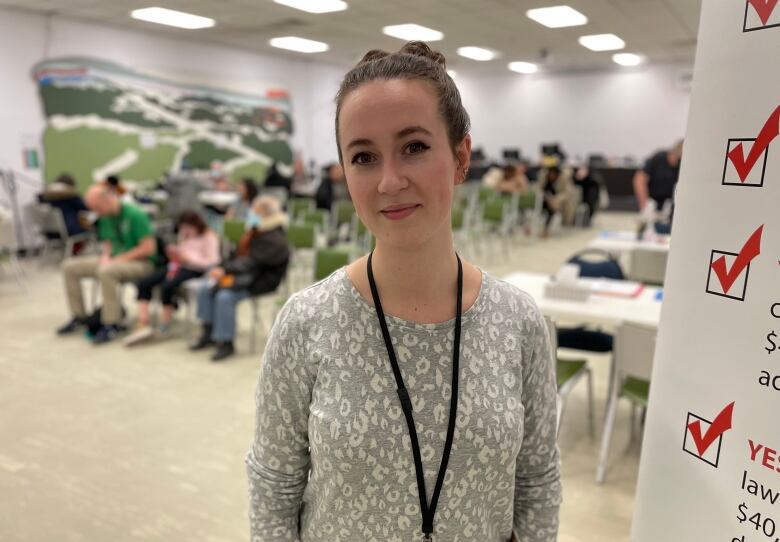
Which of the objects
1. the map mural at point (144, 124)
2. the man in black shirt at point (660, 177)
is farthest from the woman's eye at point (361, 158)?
the map mural at point (144, 124)

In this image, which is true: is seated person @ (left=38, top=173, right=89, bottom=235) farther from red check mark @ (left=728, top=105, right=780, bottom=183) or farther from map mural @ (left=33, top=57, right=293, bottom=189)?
red check mark @ (left=728, top=105, right=780, bottom=183)

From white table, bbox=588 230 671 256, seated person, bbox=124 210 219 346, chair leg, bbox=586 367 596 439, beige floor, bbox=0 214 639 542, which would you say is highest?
white table, bbox=588 230 671 256

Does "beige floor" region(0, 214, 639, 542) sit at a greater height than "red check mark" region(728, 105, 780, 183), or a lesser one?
lesser

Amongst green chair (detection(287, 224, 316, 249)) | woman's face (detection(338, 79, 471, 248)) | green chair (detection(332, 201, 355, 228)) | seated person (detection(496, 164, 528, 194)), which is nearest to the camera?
woman's face (detection(338, 79, 471, 248))

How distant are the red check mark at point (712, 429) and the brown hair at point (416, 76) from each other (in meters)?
0.74

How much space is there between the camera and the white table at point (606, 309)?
2.92m

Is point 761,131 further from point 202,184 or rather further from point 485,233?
point 202,184

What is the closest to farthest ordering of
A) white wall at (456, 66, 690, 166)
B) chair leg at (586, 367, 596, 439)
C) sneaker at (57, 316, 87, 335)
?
chair leg at (586, 367, 596, 439) < sneaker at (57, 316, 87, 335) < white wall at (456, 66, 690, 166)

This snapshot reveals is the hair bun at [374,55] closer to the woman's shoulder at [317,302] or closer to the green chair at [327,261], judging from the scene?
the woman's shoulder at [317,302]

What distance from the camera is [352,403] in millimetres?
942

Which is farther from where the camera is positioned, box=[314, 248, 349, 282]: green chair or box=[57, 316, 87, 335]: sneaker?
box=[57, 316, 87, 335]: sneaker

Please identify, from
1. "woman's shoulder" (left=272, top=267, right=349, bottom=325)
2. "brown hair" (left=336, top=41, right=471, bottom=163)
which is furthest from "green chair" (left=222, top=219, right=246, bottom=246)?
"brown hair" (left=336, top=41, right=471, bottom=163)

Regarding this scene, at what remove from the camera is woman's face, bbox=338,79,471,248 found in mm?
857

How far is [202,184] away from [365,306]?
8.27m
